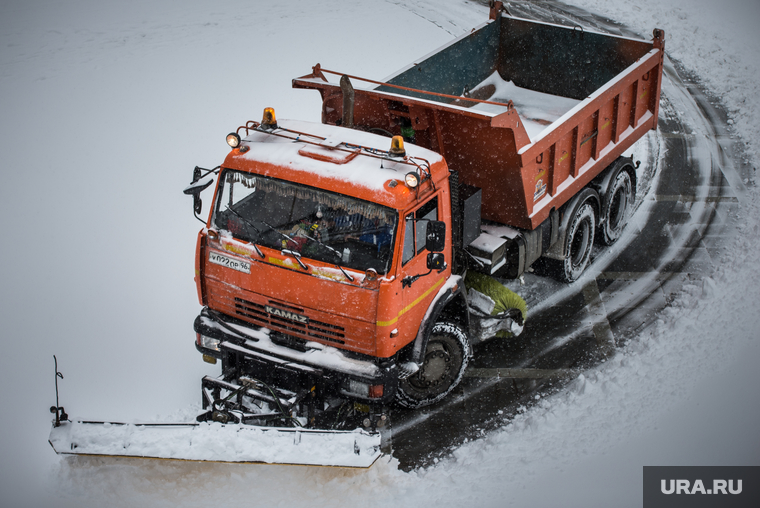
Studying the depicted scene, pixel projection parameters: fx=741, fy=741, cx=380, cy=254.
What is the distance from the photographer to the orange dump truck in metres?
6.05

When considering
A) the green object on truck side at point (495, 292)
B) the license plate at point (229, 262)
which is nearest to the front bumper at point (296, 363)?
the license plate at point (229, 262)

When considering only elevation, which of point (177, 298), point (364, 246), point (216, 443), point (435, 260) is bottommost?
point (177, 298)

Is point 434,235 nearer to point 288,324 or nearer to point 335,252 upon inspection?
point 335,252

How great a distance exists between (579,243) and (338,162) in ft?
13.9

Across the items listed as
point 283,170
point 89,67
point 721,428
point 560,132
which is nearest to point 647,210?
point 560,132

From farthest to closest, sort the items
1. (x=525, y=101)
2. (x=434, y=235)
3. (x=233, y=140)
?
(x=525, y=101) → (x=233, y=140) → (x=434, y=235)

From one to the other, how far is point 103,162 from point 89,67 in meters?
3.70

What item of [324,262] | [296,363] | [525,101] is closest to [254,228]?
[324,262]

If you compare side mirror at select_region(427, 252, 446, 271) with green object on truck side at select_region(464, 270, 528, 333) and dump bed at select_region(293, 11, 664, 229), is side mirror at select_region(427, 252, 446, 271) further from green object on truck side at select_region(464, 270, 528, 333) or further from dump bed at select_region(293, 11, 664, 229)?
green object on truck side at select_region(464, 270, 528, 333)

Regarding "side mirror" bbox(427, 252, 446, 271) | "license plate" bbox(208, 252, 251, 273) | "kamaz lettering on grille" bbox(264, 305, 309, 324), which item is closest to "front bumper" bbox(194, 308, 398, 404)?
"kamaz lettering on grille" bbox(264, 305, 309, 324)

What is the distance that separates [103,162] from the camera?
36.2ft

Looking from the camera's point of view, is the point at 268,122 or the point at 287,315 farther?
the point at 268,122

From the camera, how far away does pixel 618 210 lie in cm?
998

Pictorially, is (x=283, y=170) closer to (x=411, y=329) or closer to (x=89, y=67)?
(x=411, y=329)
